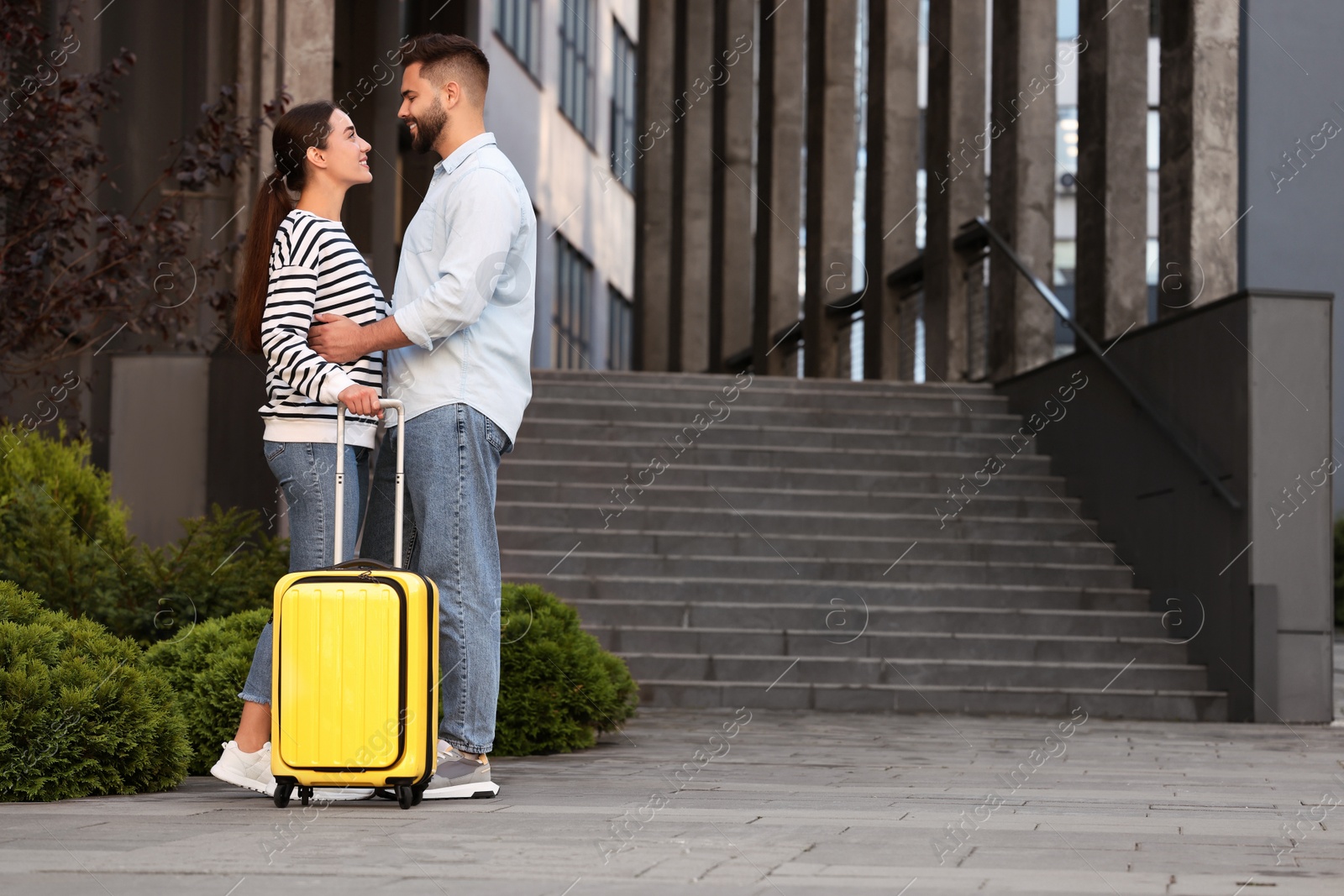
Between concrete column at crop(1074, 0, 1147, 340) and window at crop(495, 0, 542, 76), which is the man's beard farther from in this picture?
window at crop(495, 0, 542, 76)

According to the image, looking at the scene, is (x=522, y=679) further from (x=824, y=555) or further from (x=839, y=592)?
(x=824, y=555)

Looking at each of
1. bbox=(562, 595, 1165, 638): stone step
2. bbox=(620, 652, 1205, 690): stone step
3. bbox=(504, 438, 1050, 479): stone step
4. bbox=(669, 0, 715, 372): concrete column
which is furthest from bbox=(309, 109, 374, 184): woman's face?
bbox=(669, 0, 715, 372): concrete column

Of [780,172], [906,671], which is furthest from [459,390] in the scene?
[780,172]

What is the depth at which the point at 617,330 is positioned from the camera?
40844mm

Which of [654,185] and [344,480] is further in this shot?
[654,185]

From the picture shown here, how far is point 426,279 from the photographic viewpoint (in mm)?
5398

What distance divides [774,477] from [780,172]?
483 inches

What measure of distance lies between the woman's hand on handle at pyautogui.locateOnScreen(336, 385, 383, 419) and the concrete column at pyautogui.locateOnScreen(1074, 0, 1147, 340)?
986 centimetres

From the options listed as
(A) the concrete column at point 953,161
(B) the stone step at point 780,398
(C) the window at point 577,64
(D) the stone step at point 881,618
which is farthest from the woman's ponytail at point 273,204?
(C) the window at point 577,64

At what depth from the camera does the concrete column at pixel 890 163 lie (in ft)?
66.0

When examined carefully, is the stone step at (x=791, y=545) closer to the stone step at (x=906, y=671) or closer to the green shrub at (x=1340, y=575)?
the stone step at (x=906, y=671)

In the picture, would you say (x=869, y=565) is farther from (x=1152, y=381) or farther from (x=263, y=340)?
(x=263, y=340)

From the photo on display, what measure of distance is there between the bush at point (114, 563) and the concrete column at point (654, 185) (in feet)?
70.4

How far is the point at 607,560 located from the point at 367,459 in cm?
632
